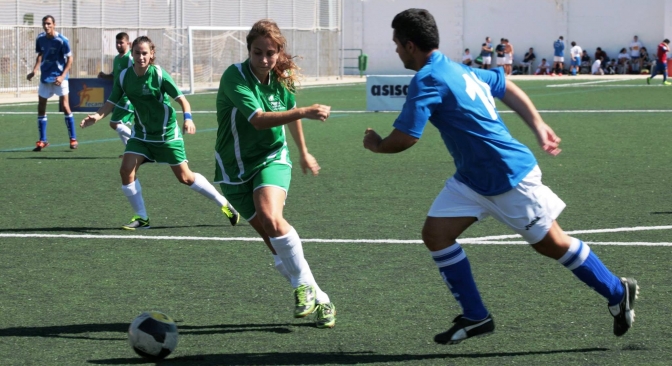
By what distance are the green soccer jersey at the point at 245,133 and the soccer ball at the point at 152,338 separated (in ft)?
3.78

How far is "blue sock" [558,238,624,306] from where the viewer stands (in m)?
5.14

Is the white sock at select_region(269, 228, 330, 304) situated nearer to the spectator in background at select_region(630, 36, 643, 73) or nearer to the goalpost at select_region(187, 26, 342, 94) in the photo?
the goalpost at select_region(187, 26, 342, 94)

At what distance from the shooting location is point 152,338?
5020 mm

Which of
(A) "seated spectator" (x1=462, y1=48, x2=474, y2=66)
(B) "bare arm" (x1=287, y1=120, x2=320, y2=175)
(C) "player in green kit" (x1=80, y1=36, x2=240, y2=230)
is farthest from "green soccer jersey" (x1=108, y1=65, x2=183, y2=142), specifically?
(A) "seated spectator" (x1=462, y1=48, x2=474, y2=66)

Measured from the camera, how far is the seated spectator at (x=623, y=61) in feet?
182

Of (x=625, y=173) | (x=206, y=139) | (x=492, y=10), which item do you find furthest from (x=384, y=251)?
(x=492, y=10)

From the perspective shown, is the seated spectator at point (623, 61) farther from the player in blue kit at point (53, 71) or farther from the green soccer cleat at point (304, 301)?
the green soccer cleat at point (304, 301)

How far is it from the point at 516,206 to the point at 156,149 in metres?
4.99

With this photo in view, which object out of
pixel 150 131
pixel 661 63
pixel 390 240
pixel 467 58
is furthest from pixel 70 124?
pixel 467 58

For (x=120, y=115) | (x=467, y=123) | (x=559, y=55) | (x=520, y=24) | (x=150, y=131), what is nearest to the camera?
(x=467, y=123)

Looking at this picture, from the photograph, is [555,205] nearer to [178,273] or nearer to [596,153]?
[178,273]

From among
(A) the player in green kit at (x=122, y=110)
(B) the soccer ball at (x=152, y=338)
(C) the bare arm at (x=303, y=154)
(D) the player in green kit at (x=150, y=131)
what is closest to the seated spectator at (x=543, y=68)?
(A) the player in green kit at (x=122, y=110)

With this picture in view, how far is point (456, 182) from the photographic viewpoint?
5.21m

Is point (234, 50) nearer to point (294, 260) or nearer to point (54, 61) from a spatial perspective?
point (54, 61)
